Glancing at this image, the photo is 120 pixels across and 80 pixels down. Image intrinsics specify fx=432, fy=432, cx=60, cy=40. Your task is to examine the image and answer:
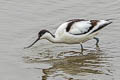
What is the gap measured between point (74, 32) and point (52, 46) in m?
1.01

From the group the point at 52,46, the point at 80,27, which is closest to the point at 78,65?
the point at 80,27

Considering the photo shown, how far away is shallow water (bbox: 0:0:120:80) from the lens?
941cm

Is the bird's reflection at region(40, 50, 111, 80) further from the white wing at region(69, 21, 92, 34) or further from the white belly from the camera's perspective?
the white wing at region(69, 21, 92, 34)

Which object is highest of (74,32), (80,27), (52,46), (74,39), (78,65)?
(80,27)

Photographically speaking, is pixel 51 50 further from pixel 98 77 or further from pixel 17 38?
pixel 98 77

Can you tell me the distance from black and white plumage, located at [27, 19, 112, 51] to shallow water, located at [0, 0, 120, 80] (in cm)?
33

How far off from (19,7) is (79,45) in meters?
3.44

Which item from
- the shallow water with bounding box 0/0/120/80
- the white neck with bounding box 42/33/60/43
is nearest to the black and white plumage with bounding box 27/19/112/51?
the white neck with bounding box 42/33/60/43

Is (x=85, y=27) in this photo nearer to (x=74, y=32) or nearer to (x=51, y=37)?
(x=74, y=32)

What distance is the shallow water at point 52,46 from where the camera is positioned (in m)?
9.41

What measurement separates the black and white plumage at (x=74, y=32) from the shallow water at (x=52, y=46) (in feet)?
1.09

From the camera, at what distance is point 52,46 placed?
1146 centimetres

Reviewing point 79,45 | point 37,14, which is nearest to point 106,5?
point 37,14

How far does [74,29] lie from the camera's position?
10.7m
